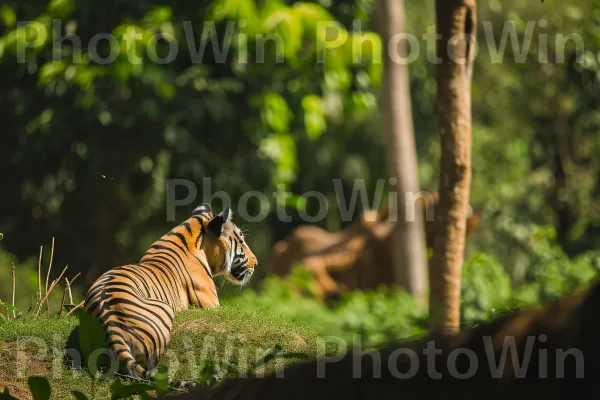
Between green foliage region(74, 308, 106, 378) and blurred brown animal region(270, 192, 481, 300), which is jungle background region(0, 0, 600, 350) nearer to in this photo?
blurred brown animal region(270, 192, 481, 300)

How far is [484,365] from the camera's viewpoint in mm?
1952

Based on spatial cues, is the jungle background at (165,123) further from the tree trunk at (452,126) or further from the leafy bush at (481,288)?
the tree trunk at (452,126)

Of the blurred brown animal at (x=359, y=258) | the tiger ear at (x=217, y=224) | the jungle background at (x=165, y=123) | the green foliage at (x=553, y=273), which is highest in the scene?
the tiger ear at (x=217, y=224)

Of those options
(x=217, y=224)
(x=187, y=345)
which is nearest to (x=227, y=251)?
(x=217, y=224)

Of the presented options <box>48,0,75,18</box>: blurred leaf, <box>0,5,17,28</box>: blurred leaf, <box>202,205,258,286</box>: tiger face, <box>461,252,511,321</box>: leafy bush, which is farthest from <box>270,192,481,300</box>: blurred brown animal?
<box>202,205,258,286</box>: tiger face

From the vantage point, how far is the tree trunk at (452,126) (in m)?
8.45

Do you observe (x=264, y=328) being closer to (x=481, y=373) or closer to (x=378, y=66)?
(x=481, y=373)

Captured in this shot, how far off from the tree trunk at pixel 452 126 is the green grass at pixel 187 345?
104 inches

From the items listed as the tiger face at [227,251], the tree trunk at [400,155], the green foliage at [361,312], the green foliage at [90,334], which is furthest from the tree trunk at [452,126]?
the tree trunk at [400,155]

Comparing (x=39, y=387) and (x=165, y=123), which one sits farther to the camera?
(x=165, y=123)

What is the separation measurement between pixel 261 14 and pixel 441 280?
8.53 m

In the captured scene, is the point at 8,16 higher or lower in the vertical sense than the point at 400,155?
higher

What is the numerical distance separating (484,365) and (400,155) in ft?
43.3

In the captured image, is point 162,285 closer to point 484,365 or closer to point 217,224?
point 217,224
